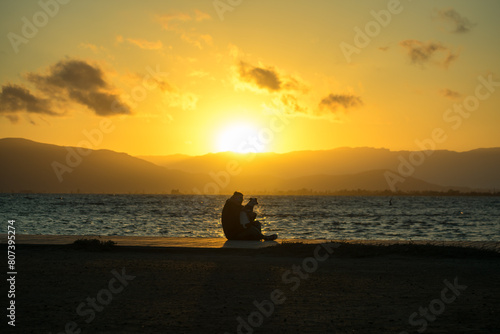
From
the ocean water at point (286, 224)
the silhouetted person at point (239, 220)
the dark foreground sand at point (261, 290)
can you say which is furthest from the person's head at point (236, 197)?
the ocean water at point (286, 224)

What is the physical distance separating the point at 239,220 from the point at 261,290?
7538 mm

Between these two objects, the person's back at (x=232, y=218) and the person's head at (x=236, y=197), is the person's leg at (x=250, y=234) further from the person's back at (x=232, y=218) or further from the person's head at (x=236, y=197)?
the person's head at (x=236, y=197)

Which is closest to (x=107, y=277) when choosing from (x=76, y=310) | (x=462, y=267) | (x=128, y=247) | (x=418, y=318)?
(x=76, y=310)

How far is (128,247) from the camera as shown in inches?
583

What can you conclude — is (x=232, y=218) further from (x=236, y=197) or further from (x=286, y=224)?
(x=286, y=224)

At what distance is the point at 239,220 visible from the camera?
652 inches

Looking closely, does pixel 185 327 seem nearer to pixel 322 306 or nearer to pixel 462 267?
pixel 322 306

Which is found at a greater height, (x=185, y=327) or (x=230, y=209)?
(x=230, y=209)

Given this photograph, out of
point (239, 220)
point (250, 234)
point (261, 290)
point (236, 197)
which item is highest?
point (236, 197)

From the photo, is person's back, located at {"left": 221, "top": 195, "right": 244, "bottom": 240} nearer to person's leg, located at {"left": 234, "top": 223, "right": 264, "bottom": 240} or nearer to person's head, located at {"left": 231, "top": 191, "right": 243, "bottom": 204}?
person's head, located at {"left": 231, "top": 191, "right": 243, "bottom": 204}

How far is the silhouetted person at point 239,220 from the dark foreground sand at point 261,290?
7.52ft

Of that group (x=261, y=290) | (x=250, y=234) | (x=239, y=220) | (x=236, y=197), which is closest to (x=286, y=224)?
(x=250, y=234)

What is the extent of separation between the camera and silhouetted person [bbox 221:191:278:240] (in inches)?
647

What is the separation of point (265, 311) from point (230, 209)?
9.09 meters
